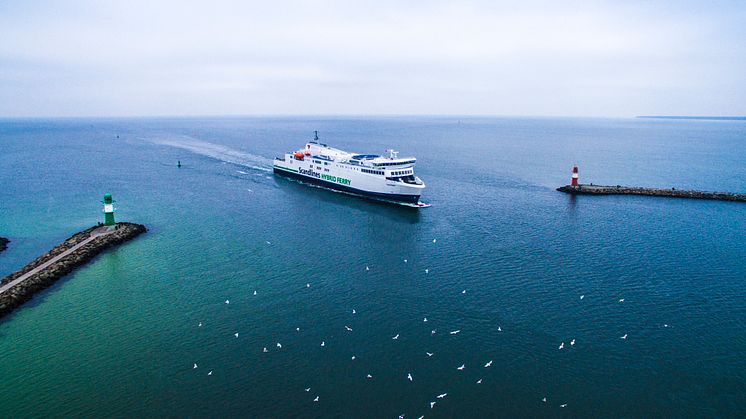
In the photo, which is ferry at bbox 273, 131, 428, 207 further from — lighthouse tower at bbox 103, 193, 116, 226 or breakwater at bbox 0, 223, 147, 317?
lighthouse tower at bbox 103, 193, 116, 226

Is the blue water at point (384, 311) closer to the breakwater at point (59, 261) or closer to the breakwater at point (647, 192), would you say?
the breakwater at point (59, 261)

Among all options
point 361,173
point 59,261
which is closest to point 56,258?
point 59,261

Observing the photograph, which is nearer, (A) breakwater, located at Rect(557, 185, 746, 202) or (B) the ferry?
(B) the ferry

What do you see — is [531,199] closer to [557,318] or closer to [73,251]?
[557,318]

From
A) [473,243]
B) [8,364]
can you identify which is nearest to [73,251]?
[8,364]

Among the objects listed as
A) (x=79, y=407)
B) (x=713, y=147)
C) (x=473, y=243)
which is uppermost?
(x=713, y=147)

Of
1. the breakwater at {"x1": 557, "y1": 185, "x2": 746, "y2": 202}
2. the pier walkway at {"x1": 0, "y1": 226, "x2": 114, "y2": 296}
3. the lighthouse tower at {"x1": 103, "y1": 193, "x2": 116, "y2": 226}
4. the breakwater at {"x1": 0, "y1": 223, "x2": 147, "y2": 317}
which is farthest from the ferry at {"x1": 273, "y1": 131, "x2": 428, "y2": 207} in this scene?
the pier walkway at {"x1": 0, "y1": 226, "x2": 114, "y2": 296}
